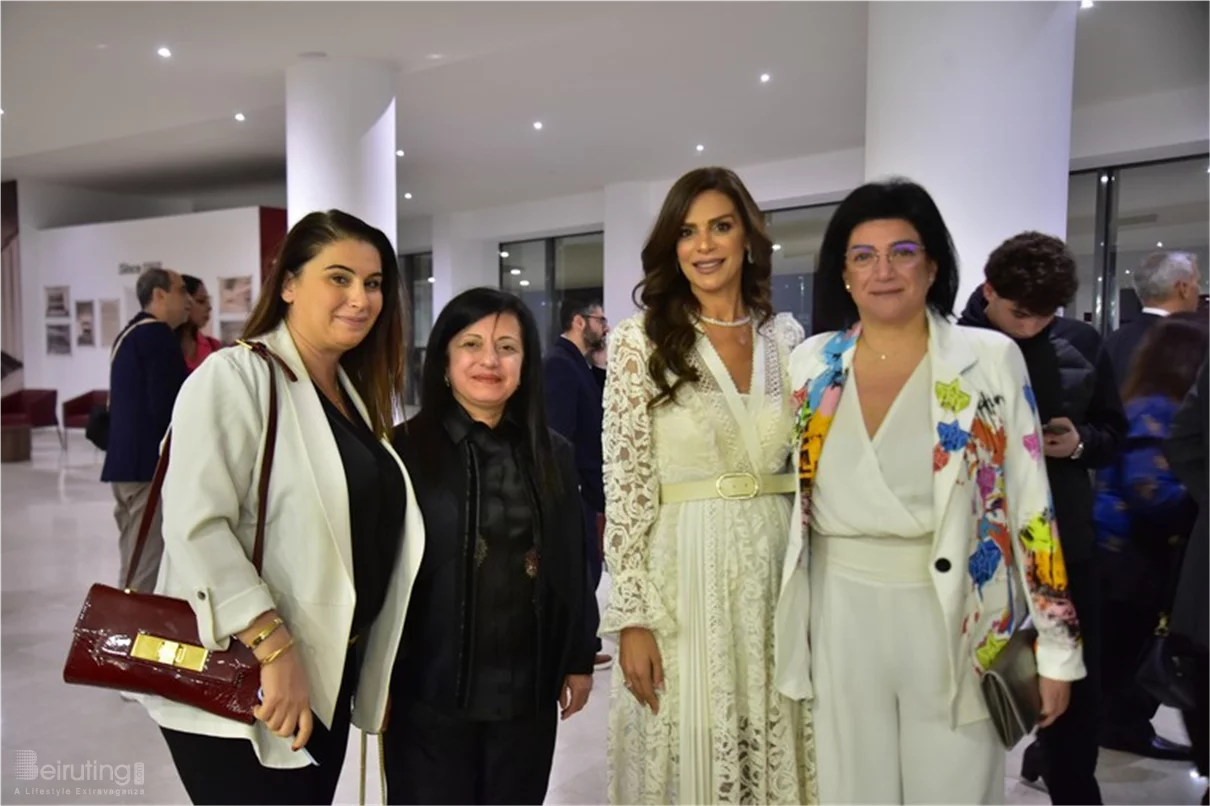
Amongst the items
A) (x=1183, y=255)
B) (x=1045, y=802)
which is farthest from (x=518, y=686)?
(x=1183, y=255)

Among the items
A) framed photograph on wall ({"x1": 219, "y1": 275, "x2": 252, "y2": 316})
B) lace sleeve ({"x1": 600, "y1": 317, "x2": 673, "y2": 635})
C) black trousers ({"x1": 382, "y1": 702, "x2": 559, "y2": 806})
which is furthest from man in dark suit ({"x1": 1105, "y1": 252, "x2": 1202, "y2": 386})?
framed photograph on wall ({"x1": 219, "y1": 275, "x2": 252, "y2": 316})

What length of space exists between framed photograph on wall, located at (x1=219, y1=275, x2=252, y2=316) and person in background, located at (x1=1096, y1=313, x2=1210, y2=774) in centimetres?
1145

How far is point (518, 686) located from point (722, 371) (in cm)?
82

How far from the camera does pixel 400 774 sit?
175 centimetres

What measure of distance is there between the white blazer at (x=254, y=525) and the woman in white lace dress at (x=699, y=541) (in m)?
0.51

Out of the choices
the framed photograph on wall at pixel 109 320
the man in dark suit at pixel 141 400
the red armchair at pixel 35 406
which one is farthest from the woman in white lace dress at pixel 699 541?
the framed photograph on wall at pixel 109 320

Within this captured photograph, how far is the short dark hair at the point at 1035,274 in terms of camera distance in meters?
2.23

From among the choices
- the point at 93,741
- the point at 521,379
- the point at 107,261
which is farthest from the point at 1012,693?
the point at 107,261

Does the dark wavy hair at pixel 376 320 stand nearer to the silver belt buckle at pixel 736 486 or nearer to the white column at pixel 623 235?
the silver belt buckle at pixel 736 486

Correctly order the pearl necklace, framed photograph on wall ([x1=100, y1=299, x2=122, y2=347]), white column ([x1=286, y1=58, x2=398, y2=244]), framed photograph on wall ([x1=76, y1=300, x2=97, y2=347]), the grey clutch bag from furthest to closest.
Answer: framed photograph on wall ([x1=76, y1=300, x2=97, y2=347]) < framed photograph on wall ([x1=100, y1=299, x2=122, y2=347]) < white column ([x1=286, y1=58, x2=398, y2=244]) < the pearl necklace < the grey clutch bag

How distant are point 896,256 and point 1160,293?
8.72 ft

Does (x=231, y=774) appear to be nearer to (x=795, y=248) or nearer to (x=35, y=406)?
(x=795, y=248)

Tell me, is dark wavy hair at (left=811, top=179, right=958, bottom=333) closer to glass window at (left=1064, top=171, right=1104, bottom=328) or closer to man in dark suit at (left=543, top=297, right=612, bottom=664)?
man in dark suit at (left=543, top=297, right=612, bottom=664)

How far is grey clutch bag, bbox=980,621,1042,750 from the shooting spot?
1.56 metres
